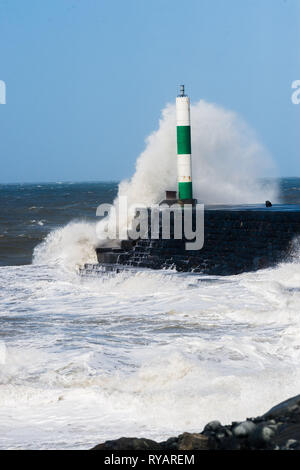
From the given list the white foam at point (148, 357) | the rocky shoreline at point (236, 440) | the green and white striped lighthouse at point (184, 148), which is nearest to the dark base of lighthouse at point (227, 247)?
the white foam at point (148, 357)

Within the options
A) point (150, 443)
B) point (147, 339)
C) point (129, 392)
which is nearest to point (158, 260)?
point (147, 339)

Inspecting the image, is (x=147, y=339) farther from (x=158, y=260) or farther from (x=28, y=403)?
(x=158, y=260)

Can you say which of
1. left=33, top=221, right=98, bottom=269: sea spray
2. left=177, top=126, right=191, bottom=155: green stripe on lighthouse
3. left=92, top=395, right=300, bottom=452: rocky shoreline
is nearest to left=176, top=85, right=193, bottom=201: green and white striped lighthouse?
left=177, top=126, right=191, bottom=155: green stripe on lighthouse

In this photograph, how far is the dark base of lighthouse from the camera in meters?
9.26

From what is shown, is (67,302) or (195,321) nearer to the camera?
(195,321)

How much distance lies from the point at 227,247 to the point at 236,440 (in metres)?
6.56

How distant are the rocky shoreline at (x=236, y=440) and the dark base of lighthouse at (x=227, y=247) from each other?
5.68m

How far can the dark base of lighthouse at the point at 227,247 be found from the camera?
9258 millimetres

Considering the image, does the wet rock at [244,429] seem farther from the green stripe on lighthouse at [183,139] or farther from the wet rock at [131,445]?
the green stripe on lighthouse at [183,139]

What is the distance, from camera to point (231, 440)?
347 centimetres

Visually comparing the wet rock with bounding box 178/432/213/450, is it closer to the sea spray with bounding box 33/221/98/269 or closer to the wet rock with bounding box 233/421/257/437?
the wet rock with bounding box 233/421/257/437

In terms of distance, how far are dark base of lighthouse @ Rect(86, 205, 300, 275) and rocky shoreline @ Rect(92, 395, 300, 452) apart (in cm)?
568
